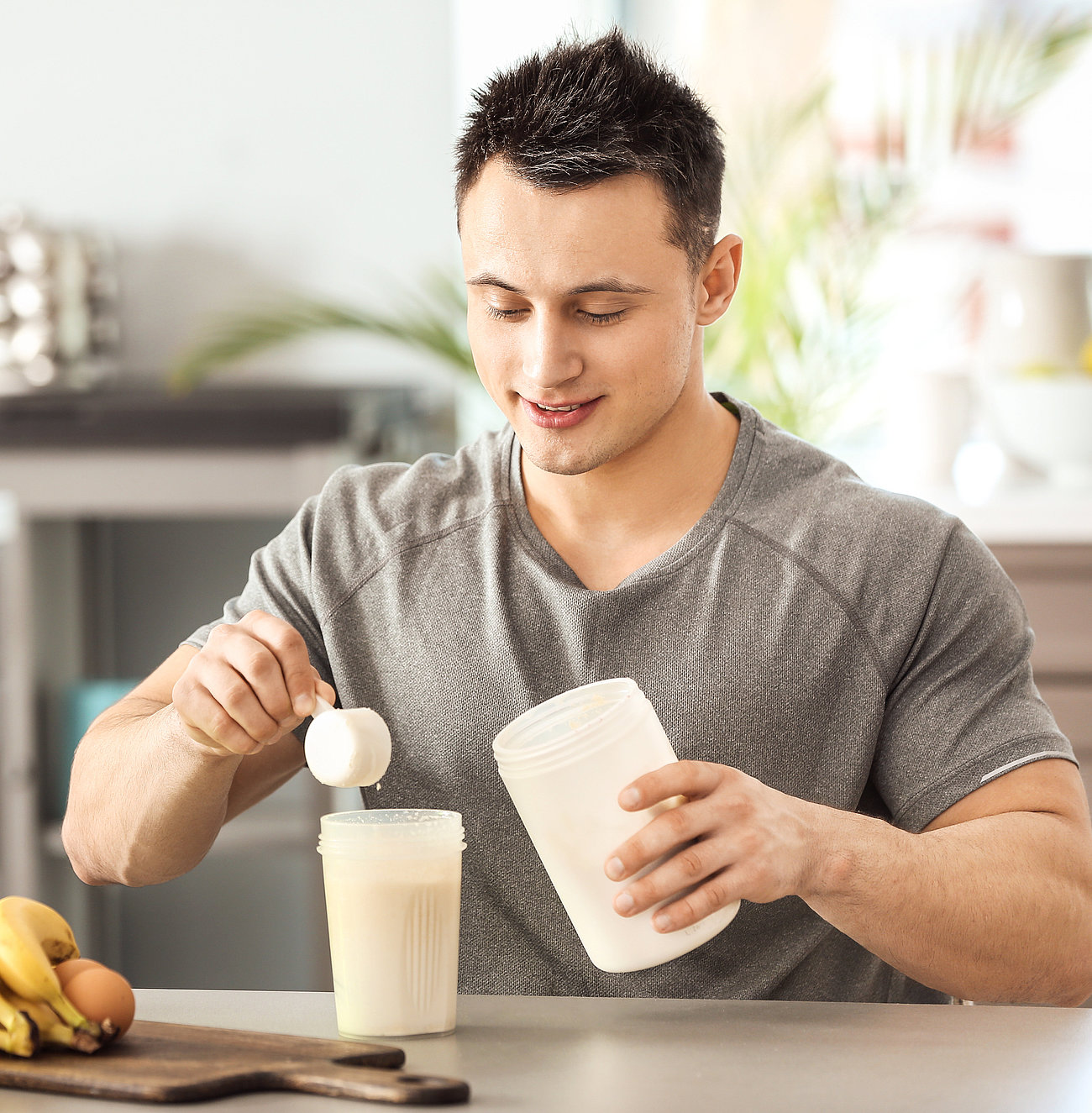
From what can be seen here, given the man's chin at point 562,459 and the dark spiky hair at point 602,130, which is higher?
the dark spiky hair at point 602,130

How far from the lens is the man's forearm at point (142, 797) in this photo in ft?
3.53

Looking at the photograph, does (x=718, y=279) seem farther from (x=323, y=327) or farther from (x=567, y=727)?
(x=323, y=327)

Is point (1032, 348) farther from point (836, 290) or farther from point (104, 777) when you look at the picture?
point (104, 777)

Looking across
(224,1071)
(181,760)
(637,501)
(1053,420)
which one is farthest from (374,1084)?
(1053,420)

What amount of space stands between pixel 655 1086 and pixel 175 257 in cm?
207

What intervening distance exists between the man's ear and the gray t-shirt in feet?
0.46

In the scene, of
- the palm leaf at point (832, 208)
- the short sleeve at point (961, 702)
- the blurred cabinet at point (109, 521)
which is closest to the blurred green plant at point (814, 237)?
the palm leaf at point (832, 208)

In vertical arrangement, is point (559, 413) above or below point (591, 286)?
below

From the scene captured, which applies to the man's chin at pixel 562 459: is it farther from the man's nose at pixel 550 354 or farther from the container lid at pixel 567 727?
the container lid at pixel 567 727

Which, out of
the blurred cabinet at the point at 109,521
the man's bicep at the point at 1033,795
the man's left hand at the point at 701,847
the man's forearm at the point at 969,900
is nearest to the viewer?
the man's left hand at the point at 701,847

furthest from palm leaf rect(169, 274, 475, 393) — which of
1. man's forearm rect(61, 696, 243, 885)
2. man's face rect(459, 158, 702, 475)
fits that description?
man's forearm rect(61, 696, 243, 885)

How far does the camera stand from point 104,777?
1.14m

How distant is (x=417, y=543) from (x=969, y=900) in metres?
0.57

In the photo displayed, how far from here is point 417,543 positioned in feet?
4.19
